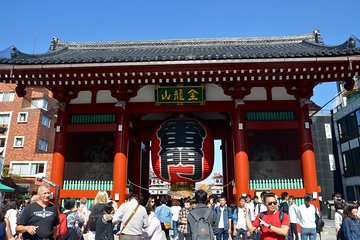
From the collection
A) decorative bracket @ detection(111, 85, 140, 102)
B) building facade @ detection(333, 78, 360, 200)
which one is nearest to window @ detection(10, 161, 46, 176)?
decorative bracket @ detection(111, 85, 140, 102)

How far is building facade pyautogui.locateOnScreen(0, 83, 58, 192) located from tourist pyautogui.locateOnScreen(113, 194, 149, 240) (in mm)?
25320

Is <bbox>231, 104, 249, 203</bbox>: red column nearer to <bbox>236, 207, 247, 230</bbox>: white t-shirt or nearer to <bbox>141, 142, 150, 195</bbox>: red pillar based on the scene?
<bbox>236, 207, 247, 230</bbox>: white t-shirt

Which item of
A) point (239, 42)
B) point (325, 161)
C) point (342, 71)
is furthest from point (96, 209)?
point (325, 161)

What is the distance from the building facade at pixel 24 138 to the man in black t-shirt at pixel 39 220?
26.0m

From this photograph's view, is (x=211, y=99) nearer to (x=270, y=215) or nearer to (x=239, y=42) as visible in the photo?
(x=239, y=42)

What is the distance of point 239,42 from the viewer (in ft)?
52.2

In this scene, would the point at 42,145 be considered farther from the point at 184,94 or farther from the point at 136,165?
the point at 184,94

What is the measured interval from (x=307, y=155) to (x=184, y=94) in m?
4.87

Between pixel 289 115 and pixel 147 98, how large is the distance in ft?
17.9

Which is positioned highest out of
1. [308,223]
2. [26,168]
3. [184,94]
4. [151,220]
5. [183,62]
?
[183,62]

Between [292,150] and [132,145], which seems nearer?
[292,150]

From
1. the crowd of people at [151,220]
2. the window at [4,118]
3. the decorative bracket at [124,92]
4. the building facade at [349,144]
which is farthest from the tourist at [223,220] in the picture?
the window at [4,118]

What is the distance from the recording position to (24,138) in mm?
29344

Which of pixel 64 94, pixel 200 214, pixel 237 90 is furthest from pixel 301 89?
pixel 64 94
